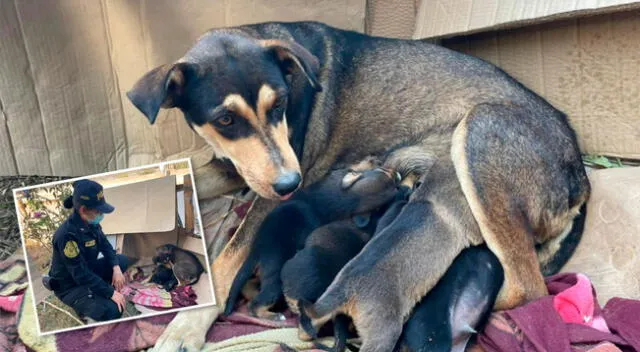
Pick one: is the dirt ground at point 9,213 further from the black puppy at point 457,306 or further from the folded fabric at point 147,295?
the black puppy at point 457,306

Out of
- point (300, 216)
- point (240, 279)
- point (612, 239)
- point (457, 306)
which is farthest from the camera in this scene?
point (612, 239)

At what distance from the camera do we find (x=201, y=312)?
3.17 m

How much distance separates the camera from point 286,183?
3064 millimetres

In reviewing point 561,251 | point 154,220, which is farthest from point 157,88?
point 561,251

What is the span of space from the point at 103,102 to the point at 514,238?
8.19 feet

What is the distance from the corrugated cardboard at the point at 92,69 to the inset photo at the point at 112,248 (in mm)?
989

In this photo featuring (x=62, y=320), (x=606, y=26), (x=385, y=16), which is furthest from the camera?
(x=385, y=16)

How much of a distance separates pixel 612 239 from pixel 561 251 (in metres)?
0.26

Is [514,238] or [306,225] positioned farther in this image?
[306,225]

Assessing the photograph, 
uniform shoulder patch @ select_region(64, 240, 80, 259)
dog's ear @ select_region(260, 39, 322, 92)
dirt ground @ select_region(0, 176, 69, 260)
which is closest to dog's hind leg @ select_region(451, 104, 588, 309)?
dog's ear @ select_region(260, 39, 322, 92)

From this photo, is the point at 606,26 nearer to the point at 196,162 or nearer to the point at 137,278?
the point at 196,162

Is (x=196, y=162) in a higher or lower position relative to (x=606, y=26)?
lower

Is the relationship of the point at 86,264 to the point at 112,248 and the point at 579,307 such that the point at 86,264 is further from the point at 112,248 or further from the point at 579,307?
the point at 579,307

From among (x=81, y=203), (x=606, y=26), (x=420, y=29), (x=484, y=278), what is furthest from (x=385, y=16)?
(x=81, y=203)
